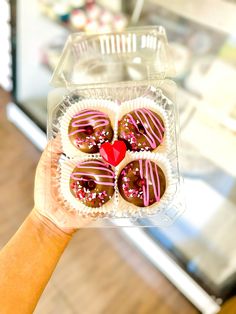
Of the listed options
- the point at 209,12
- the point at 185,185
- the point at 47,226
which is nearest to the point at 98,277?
the point at 185,185

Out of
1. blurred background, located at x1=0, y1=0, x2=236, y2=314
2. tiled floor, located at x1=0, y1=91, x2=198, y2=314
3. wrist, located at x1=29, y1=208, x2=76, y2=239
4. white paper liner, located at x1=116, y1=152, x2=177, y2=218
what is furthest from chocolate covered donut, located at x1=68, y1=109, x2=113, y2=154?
tiled floor, located at x1=0, y1=91, x2=198, y2=314

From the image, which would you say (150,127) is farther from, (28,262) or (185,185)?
(185,185)

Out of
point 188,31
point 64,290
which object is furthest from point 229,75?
point 64,290

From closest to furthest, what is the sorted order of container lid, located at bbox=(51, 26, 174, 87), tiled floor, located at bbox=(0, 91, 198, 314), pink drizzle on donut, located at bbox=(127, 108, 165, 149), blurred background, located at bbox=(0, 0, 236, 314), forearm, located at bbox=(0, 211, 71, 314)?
forearm, located at bbox=(0, 211, 71, 314)
pink drizzle on donut, located at bbox=(127, 108, 165, 149)
container lid, located at bbox=(51, 26, 174, 87)
blurred background, located at bbox=(0, 0, 236, 314)
tiled floor, located at bbox=(0, 91, 198, 314)

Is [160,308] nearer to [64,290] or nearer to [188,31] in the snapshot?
[64,290]

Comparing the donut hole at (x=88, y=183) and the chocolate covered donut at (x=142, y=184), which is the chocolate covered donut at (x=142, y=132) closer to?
the chocolate covered donut at (x=142, y=184)

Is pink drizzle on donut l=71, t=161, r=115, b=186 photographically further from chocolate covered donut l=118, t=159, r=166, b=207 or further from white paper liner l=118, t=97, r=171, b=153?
white paper liner l=118, t=97, r=171, b=153
